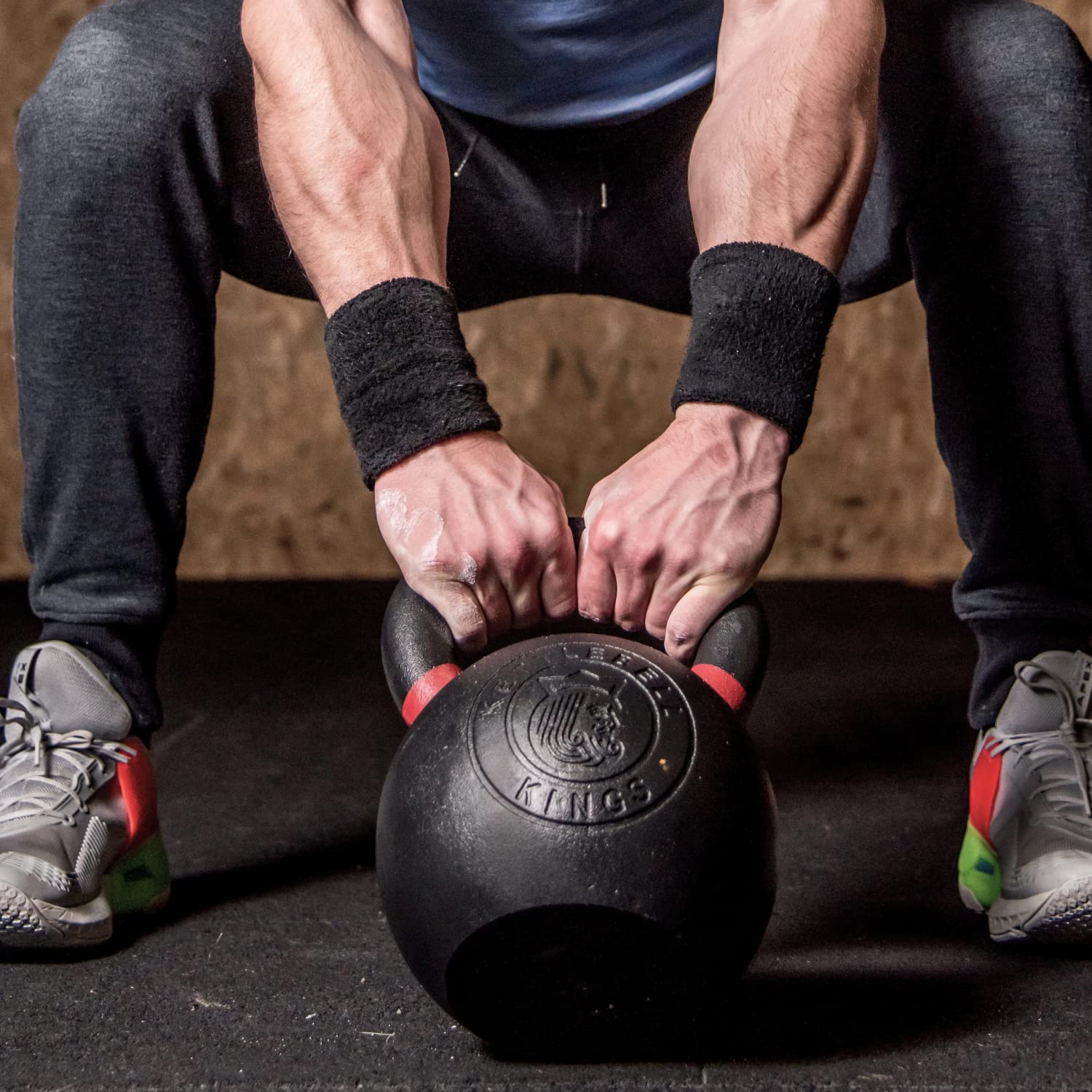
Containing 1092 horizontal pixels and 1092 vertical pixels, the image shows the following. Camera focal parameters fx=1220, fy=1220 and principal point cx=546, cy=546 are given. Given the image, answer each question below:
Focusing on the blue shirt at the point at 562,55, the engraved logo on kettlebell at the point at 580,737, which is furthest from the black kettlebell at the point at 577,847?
the blue shirt at the point at 562,55

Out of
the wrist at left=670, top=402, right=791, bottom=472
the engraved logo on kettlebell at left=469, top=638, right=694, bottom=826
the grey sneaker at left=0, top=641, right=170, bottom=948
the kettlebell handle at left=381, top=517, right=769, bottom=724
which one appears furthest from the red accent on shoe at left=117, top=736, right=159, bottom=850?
the wrist at left=670, top=402, right=791, bottom=472

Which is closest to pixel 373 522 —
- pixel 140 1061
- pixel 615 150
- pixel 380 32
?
pixel 615 150

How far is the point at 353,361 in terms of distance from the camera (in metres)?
0.89

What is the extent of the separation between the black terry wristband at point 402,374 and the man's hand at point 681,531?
0.12m

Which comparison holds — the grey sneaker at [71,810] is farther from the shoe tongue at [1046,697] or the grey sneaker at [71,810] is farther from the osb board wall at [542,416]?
the osb board wall at [542,416]

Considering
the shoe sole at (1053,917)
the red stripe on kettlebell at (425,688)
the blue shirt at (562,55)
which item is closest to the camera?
the red stripe on kettlebell at (425,688)

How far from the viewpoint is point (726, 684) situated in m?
0.81

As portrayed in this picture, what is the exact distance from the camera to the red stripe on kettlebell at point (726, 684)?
803 millimetres

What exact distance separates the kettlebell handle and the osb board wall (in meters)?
1.98

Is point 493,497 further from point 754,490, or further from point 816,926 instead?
point 816,926

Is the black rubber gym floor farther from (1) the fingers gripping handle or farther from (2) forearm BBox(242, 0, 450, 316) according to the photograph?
(2) forearm BBox(242, 0, 450, 316)

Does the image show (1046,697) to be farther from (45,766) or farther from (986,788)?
(45,766)

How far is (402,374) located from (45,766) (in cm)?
48

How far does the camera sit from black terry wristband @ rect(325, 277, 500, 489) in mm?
859
